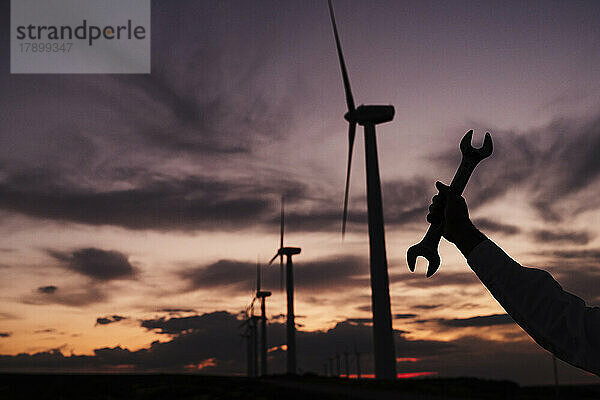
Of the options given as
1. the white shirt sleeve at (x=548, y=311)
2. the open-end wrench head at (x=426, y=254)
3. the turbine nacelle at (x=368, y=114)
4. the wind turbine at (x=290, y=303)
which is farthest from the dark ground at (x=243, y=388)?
the wind turbine at (x=290, y=303)

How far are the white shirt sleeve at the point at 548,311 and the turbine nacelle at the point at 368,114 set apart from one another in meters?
58.3

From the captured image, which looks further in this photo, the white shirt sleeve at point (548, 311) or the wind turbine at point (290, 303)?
the wind turbine at point (290, 303)

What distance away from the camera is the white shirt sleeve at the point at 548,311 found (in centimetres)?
229

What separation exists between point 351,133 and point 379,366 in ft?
71.1

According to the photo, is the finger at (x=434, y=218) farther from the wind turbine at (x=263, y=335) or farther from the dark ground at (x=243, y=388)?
the wind turbine at (x=263, y=335)

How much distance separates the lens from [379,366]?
171ft

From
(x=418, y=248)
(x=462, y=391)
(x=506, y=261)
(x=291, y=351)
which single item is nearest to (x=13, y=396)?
(x=418, y=248)

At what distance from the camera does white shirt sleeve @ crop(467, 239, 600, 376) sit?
2287mm

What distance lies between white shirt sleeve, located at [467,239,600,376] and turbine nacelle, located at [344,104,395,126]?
191 ft

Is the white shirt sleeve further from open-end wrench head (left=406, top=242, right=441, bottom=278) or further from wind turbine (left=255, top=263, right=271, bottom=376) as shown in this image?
wind turbine (left=255, top=263, right=271, bottom=376)

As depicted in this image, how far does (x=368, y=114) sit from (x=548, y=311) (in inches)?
2349

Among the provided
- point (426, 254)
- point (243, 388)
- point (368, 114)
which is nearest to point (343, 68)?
point (368, 114)

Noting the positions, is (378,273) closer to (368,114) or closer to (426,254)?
(368,114)

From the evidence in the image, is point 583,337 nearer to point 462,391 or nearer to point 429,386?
point 462,391
